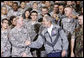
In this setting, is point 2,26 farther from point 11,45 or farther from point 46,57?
point 46,57

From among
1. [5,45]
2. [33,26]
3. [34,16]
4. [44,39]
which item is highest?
[34,16]

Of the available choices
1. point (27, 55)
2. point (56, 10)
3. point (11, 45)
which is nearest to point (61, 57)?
point (27, 55)

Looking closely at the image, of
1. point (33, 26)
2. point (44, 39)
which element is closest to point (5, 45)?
point (44, 39)

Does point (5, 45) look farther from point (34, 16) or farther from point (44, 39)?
point (34, 16)

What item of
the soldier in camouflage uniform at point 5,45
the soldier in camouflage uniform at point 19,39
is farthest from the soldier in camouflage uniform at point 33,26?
the soldier in camouflage uniform at point 19,39

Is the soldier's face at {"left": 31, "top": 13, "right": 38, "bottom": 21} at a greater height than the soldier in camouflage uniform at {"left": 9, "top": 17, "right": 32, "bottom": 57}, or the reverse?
the soldier's face at {"left": 31, "top": 13, "right": 38, "bottom": 21}

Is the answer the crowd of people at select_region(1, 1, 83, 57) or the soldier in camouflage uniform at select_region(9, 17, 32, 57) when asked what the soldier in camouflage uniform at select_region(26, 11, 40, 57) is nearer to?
the crowd of people at select_region(1, 1, 83, 57)

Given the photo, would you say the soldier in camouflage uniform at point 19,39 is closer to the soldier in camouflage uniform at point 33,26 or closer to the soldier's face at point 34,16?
the soldier in camouflage uniform at point 33,26

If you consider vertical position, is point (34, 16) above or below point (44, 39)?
above

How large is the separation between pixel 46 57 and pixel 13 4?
15.7 feet

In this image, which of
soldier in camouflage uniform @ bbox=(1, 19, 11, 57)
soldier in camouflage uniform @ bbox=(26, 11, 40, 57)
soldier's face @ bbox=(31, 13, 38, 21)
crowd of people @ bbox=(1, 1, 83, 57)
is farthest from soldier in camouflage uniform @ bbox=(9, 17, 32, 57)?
soldier's face @ bbox=(31, 13, 38, 21)

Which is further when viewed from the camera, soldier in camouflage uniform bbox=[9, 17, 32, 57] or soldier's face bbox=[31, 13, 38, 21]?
soldier's face bbox=[31, 13, 38, 21]

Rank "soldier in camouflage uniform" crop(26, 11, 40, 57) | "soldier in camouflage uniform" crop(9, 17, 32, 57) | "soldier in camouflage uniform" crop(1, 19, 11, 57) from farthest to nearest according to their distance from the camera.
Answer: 1. "soldier in camouflage uniform" crop(26, 11, 40, 57)
2. "soldier in camouflage uniform" crop(1, 19, 11, 57)
3. "soldier in camouflage uniform" crop(9, 17, 32, 57)

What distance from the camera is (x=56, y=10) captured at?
34.0 feet
